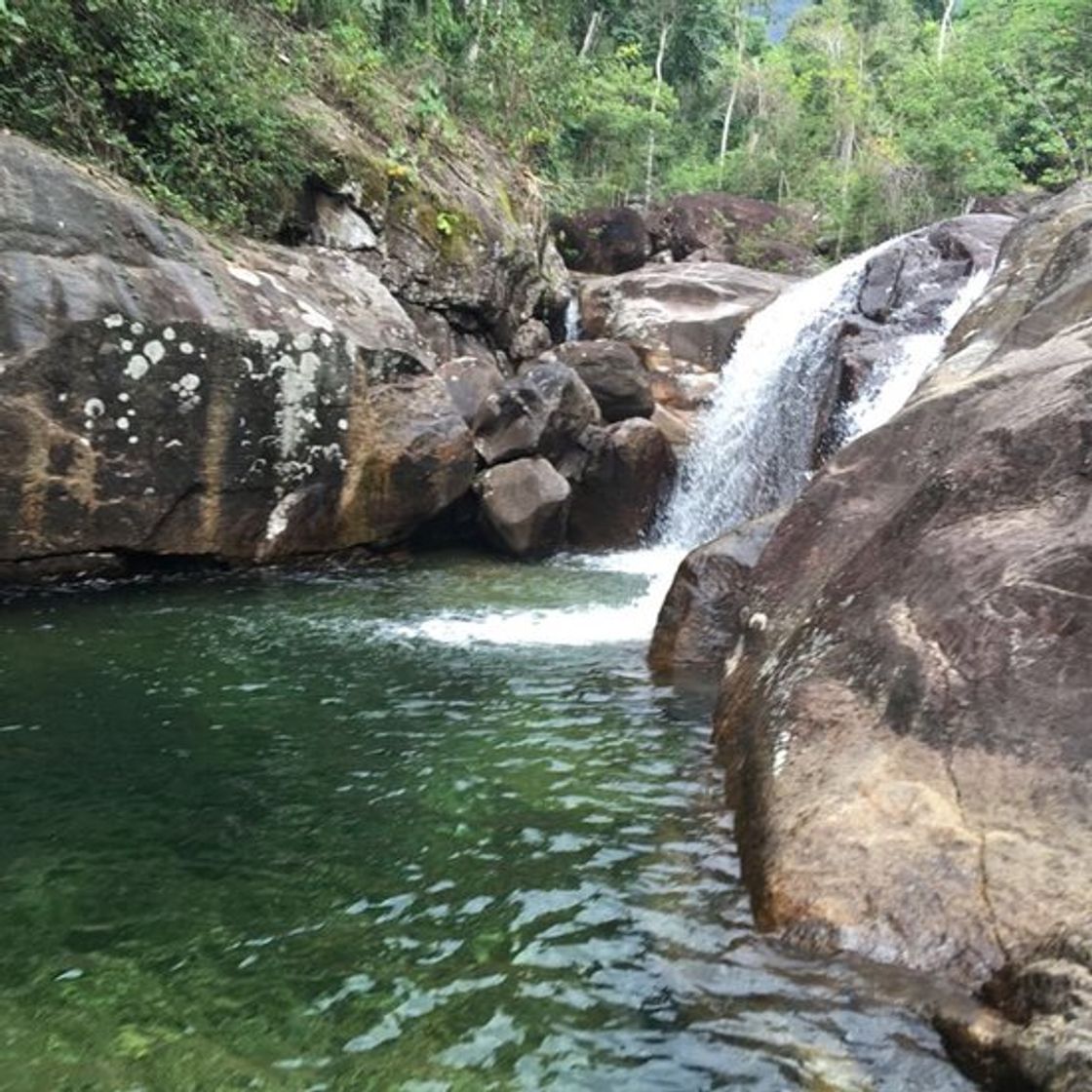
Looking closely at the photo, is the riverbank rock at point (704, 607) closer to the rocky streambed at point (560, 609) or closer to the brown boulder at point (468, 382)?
the rocky streambed at point (560, 609)

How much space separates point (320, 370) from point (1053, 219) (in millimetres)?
8709

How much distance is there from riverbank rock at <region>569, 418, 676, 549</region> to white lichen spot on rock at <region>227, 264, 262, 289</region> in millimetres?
5710

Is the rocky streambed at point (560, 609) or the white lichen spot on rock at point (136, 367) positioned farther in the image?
the white lichen spot on rock at point (136, 367)

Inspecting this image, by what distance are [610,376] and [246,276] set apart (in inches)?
282

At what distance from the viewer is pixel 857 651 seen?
5402 mm

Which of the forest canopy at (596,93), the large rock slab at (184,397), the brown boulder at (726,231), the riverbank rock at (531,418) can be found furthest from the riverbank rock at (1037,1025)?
the brown boulder at (726,231)

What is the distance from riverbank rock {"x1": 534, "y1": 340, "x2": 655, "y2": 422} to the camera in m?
17.9

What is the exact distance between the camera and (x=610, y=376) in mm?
17938

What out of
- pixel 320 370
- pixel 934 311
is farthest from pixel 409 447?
pixel 934 311

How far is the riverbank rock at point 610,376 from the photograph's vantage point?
58.8ft

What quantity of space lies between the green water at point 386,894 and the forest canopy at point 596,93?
7643 mm

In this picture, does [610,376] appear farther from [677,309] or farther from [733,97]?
[733,97]

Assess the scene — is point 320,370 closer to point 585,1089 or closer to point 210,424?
point 210,424

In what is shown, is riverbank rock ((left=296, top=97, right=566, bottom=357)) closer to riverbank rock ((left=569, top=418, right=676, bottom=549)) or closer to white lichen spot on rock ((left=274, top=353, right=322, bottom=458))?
riverbank rock ((left=569, top=418, right=676, bottom=549))
